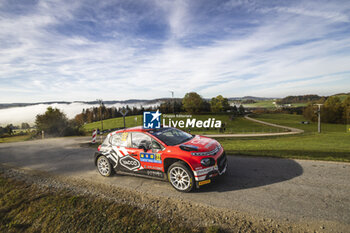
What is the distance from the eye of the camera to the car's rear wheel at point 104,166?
6406 mm

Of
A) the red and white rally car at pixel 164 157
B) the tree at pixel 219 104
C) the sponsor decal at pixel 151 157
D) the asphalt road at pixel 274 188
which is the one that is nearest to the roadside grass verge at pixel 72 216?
the asphalt road at pixel 274 188

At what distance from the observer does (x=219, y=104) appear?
87625 millimetres

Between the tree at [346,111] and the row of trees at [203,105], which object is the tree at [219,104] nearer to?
the row of trees at [203,105]

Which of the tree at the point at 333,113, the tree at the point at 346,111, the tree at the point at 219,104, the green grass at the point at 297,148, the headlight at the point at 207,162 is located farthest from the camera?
the tree at the point at 219,104

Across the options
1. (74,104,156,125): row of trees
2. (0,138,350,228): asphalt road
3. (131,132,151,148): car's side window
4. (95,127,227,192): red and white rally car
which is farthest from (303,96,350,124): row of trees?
(74,104,156,125): row of trees

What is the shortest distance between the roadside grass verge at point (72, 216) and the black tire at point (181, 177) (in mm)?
1256

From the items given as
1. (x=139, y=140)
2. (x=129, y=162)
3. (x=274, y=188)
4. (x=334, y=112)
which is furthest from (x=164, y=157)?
(x=334, y=112)

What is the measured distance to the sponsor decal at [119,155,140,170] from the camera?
577 cm

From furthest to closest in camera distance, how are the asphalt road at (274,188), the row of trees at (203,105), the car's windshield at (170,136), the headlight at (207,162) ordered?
the row of trees at (203,105) → the car's windshield at (170,136) → the headlight at (207,162) → the asphalt road at (274,188)

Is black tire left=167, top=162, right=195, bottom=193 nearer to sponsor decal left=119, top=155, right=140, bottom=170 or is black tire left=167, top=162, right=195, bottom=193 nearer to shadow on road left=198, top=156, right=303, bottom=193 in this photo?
shadow on road left=198, top=156, right=303, bottom=193

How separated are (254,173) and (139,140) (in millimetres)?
4121

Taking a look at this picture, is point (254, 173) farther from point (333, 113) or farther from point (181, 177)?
point (333, 113)

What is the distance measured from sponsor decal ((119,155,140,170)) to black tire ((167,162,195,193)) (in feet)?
4.19

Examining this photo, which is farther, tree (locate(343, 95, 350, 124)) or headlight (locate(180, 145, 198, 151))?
tree (locate(343, 95, 350, 124))
